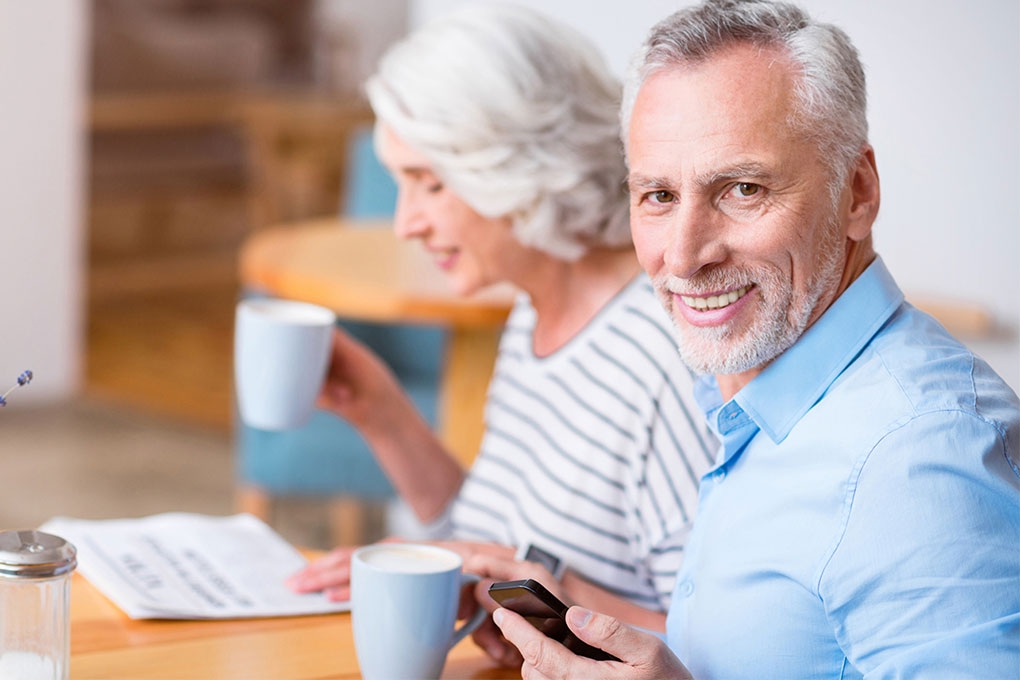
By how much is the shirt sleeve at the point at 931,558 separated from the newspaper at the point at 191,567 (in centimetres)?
51

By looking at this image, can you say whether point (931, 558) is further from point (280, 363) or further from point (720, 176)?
point (280, 363)

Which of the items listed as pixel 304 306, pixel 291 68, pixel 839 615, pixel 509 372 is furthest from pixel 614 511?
pixel 291 68

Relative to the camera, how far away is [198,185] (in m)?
7.00

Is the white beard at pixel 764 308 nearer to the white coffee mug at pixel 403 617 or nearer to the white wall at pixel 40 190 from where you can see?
the white coffee mug at pixel 403 617

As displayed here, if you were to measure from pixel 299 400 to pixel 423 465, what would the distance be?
284 millimetres

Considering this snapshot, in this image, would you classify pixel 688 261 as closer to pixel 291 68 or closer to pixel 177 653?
pixel 177 653

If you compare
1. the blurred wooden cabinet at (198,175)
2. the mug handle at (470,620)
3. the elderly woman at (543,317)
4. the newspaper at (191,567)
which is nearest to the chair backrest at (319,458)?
the elderly woman at (543,317)

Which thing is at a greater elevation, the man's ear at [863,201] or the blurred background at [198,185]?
the man's ear at [863,201]

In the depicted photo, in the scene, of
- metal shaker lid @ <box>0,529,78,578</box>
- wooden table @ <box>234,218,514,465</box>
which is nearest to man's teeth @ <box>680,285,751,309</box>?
metal shaker lid @ <box>0,529,78,578</box>

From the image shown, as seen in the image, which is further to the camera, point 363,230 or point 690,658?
point 363,230

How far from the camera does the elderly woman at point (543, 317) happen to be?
1.44 metres

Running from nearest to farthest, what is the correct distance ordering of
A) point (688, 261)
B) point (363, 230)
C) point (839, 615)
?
point (839, 615)
point (688, 261)
point (363, 230)

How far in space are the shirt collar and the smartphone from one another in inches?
8.4

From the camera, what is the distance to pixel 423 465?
1.74 metres
